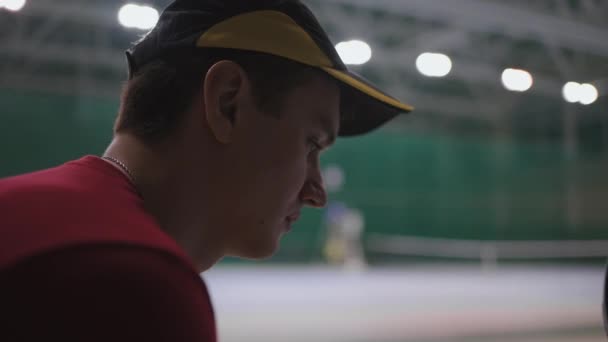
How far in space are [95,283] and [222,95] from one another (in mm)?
296

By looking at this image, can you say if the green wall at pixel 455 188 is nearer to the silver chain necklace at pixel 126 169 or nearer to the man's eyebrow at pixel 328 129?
the man's eyebrow at pixel 328 129

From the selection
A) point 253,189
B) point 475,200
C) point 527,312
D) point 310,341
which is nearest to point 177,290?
point 253,189

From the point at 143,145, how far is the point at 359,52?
7.96ft

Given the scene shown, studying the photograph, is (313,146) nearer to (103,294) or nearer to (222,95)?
(222,95)

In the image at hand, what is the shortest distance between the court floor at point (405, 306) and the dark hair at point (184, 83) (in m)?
1.24

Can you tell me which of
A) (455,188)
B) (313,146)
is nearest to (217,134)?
(313,146)

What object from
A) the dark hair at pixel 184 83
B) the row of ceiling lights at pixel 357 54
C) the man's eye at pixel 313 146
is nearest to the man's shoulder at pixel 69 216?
the dark hair at pixel 184 83

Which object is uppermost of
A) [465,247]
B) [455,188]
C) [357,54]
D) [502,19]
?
[502,19]

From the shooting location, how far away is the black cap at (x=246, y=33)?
2.05ft

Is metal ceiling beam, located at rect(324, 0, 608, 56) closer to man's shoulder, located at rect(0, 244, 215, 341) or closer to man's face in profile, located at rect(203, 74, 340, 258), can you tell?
man's face in profile, located at rect(203, 74, 340, 258)

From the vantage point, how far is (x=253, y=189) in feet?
2.14

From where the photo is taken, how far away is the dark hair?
0.63 meters

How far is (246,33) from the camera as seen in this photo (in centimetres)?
63

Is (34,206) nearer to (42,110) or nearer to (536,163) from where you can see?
(42,110)
